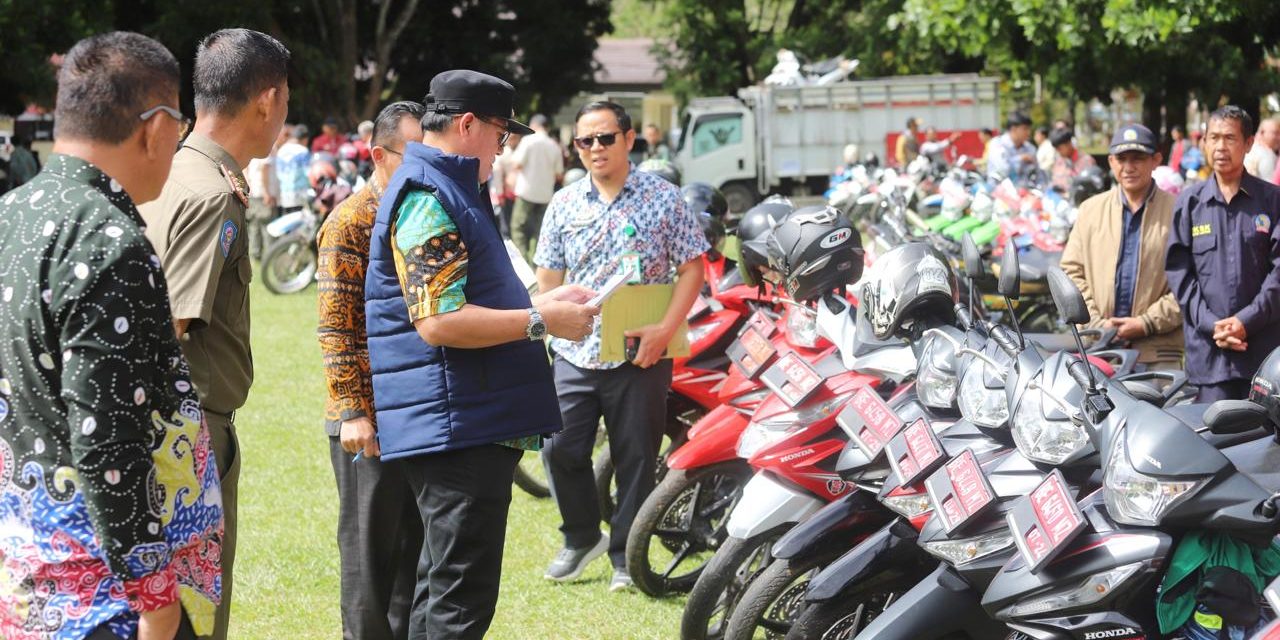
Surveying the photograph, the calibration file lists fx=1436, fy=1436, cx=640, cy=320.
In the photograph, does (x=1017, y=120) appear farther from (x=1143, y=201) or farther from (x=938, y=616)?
(x=938, y=616)

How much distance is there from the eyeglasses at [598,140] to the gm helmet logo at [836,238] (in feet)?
3.60

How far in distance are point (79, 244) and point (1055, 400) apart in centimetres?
218

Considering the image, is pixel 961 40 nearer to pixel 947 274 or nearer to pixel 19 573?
pixel 947 274

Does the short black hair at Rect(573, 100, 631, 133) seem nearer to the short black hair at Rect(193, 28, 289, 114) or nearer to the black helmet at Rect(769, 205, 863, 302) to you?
the black helmet at Rect(769, 205, 863, 302)

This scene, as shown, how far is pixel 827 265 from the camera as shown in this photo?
15.8 ft

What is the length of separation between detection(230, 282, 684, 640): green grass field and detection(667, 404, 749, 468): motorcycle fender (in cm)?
63

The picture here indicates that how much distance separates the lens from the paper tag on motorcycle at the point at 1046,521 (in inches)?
123

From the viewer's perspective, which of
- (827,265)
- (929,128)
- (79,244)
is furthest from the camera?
(929,128)

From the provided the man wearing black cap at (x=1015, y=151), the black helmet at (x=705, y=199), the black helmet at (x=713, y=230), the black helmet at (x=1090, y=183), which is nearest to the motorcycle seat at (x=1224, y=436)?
the black helmet at (x=713, y=230)

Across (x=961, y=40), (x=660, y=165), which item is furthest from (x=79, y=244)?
(x=961, y=40)

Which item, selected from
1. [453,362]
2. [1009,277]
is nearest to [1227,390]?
[1009,277]

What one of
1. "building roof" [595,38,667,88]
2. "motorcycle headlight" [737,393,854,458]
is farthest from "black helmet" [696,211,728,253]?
"building roof" [595,38,667,88]

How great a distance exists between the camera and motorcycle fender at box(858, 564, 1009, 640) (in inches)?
140

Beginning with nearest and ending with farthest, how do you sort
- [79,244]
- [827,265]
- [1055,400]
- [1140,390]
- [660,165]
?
1. [79,244]
2. [1055,400]
3. [1140,390]
4. [827,265]
5. [660,165]
